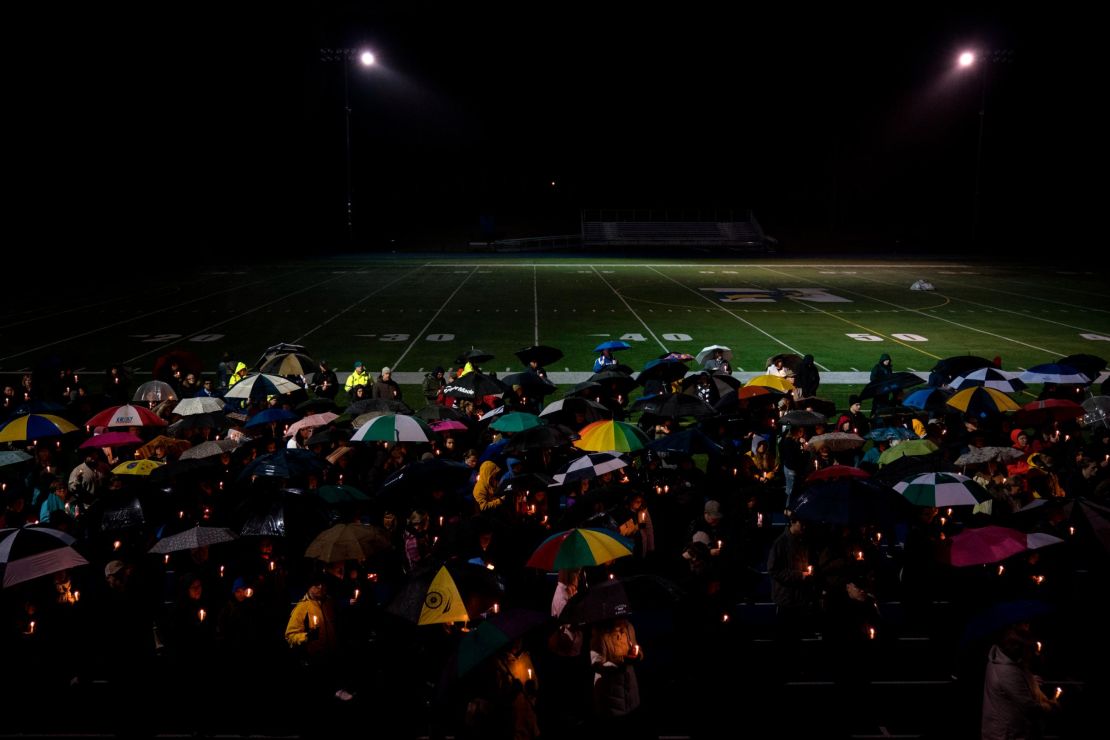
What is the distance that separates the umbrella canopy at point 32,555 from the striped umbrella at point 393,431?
4251 millimetres

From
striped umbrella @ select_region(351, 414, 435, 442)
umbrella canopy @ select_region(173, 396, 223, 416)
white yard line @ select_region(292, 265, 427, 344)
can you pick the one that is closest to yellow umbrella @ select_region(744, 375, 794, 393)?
striped umbrella @ select_region(351, 414, 435, 442)

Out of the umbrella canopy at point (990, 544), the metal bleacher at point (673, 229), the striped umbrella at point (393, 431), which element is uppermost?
the metal bleacher at point (673, 229)

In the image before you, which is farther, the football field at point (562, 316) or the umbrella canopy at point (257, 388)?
the football field at point (562, 316)

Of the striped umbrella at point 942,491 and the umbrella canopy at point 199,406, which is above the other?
the striped umbrella at point 942,491

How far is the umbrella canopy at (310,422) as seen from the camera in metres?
13.1

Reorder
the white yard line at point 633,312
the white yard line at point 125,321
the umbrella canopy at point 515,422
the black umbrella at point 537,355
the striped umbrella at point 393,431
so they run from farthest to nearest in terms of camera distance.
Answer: the white yard line at point 633,312, the white yard line at point 125,321, the black umbrella at point 537,355, the umbrella canopy at point 515,422, the striped umbrella at point 393,431

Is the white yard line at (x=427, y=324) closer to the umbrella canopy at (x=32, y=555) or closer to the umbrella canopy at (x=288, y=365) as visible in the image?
the umbrella canopy at (x=288, y=365)

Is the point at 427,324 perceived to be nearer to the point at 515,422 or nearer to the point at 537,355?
the point at 537,355

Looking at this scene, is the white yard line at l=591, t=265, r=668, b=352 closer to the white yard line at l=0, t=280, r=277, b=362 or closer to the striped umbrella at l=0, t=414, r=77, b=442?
the white yard line at l=0, t=280, r=277, b=362

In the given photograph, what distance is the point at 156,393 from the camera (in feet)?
51.1

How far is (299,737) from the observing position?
23.0 ft

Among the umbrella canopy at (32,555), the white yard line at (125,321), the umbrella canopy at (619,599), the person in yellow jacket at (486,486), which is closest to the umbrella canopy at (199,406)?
the person in yellow jacket at (486,486)

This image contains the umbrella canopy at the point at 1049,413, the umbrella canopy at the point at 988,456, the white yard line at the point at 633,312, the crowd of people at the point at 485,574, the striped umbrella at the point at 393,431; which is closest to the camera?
the crowd of people at the point at 485,574

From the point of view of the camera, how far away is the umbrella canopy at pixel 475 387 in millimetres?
15445
